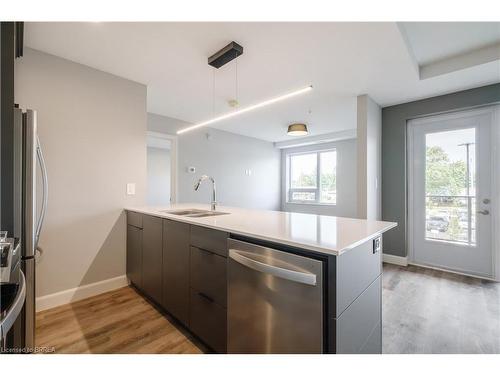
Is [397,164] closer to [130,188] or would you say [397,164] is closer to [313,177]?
[313,177]

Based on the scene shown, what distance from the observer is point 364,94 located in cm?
329

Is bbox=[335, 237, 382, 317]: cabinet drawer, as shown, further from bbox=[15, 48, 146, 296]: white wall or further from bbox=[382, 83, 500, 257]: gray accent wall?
bbox=[382, 83, 500, 257]: gray accent wall

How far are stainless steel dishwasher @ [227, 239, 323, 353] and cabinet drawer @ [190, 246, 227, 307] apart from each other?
0.27ft

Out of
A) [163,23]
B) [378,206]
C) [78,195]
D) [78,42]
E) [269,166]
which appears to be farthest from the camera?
[269,166]

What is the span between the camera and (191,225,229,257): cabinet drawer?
1.47 metres

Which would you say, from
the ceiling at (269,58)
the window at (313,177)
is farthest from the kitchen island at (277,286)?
the window at (313,177)

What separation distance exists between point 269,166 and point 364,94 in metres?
3.71

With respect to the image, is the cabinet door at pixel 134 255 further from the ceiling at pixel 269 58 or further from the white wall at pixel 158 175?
the white wall at pixel 158 175

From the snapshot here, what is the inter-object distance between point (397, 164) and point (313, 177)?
3.00 m

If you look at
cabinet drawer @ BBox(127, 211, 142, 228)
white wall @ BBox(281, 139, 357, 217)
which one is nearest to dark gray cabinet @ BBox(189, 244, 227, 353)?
cabinet drawer @ BBox(127, 211, 142, 228)

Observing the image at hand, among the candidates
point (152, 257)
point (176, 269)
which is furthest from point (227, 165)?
point (176, 269)

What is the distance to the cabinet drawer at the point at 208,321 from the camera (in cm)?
149
